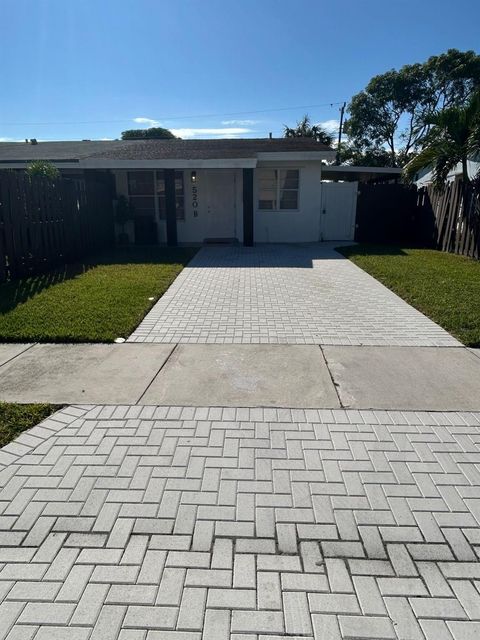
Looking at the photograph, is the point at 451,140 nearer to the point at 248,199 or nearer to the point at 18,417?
the point at 248,199

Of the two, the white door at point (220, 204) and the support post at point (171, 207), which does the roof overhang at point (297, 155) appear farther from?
the support post at point (171, 207)

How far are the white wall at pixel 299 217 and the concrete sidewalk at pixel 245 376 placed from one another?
36.1ft

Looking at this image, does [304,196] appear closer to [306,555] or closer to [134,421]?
[134,421]

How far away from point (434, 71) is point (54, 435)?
1650 inches

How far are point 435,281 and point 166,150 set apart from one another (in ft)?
35.6

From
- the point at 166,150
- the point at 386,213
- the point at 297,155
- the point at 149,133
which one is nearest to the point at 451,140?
the point at 386,213

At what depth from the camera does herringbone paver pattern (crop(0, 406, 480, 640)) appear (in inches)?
77.1

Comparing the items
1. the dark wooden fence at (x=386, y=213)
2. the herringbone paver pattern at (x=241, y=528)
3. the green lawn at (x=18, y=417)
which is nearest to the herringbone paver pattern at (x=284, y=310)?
the green lawn at (x=18, y=417)

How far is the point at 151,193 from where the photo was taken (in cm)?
1570

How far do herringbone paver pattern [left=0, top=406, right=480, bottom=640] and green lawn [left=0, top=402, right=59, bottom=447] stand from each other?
0.12m

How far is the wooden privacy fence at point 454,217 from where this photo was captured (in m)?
11.9

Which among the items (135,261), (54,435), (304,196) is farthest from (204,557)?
(304,196)

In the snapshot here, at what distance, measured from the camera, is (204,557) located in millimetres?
2293

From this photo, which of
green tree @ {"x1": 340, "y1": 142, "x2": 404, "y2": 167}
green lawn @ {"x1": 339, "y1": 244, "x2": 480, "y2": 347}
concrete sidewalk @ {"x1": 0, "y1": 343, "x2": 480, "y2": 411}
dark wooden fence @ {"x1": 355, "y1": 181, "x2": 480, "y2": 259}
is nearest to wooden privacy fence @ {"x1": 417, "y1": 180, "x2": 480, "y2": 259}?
dark wooden fence @ {"x1": 355, "y1": 181, "x2": 480, "y2": 259}
